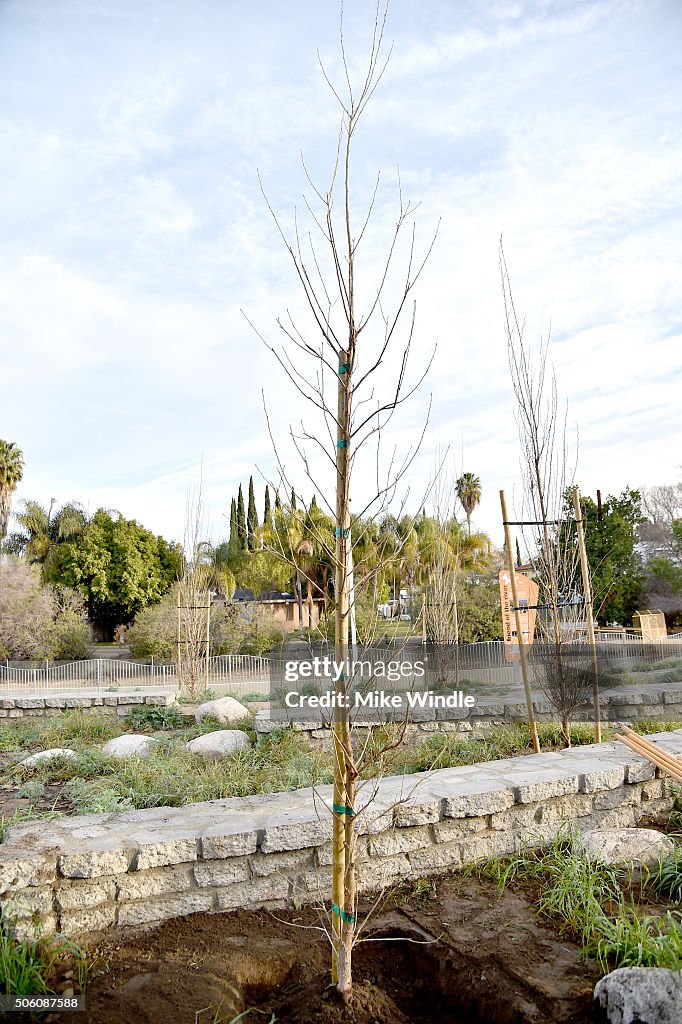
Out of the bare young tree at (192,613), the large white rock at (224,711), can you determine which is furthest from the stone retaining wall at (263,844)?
the bare young tree at (192,613)

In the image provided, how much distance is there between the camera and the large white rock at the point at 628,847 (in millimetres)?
3471

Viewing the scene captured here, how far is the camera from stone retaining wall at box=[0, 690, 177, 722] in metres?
8.61

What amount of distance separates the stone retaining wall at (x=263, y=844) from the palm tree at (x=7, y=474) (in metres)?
30.3

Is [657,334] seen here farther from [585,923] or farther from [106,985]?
[106,985]

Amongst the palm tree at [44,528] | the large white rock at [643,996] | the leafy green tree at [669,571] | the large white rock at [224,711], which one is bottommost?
the large white rock at [643,996]

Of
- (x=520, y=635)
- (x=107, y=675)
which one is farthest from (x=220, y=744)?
(x=107, y=675)

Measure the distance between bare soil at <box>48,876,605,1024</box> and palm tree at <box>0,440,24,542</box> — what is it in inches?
1220

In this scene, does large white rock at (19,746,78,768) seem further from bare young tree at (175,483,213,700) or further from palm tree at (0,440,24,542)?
palm tree at (0,440,24,542)

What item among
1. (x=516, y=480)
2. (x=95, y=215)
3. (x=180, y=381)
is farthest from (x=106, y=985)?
(x=180, y=381)

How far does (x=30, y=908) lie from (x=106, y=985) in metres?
0.50

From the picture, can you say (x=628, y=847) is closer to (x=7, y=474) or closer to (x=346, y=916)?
(x=346, y=916)

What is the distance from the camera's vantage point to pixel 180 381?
32.2ft

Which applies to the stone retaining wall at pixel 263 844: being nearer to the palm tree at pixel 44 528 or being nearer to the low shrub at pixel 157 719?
the low shrub at pixel 157 719

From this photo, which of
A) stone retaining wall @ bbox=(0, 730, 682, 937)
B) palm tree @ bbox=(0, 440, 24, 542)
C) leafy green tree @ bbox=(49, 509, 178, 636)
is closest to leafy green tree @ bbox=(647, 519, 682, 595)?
stone retaining wall @ bbox=(0, 730, 682, 937)
